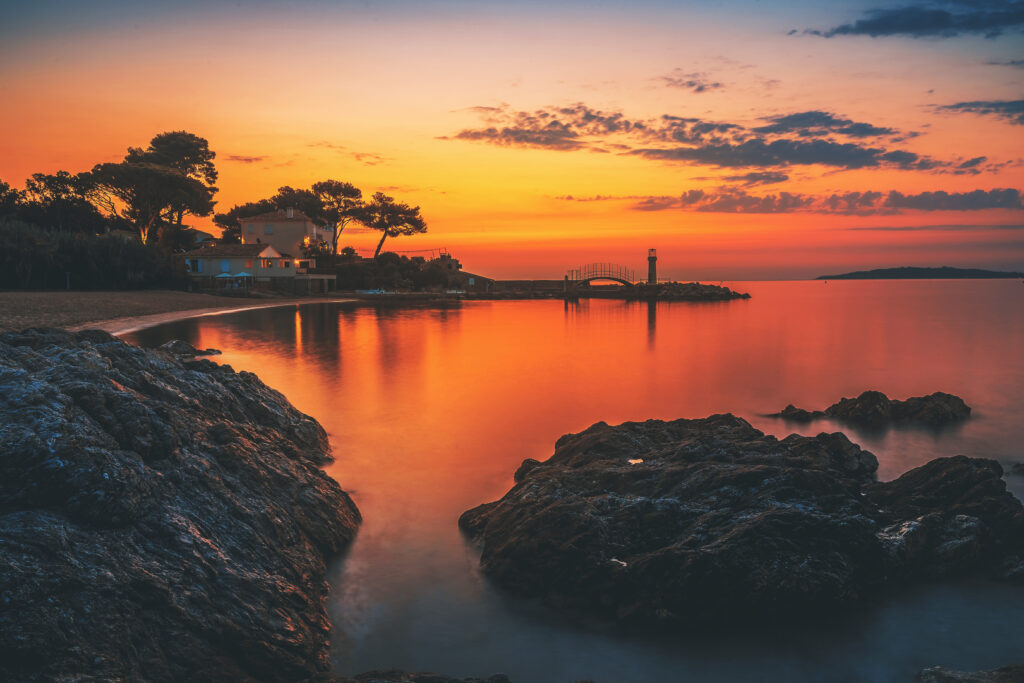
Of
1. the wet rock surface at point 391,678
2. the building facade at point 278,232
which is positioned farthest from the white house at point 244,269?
the wet rock surface at point 391,678

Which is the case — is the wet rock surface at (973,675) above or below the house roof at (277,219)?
below

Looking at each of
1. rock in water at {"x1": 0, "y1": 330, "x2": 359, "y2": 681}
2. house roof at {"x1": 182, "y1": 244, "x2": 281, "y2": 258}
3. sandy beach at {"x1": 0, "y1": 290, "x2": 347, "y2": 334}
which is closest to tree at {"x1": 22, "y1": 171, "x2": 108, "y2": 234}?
house roof at {"x1": 182, "y1": 244, "x2": 281, "y2": 258}

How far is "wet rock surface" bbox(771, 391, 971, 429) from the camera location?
44.2 ft

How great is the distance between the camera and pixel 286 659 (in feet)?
14.5

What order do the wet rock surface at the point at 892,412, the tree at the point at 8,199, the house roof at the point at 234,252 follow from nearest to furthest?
the wet rock surface at the point at 892,412
the tree at the point at 8,199
the house roof at the point at 234,252

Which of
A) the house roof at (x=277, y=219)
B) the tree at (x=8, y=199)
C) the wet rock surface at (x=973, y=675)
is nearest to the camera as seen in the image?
the wet rock surface at (x=973, y=675)

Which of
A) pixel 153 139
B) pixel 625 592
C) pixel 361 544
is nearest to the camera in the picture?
pixel 625 592

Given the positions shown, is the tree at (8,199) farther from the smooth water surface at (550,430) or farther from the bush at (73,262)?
the smooth water surface at (550,430)

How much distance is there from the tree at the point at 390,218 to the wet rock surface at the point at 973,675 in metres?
76.0

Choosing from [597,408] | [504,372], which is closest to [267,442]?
[597,408]

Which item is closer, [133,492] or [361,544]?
[133,492]

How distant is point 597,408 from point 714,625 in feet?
38.9

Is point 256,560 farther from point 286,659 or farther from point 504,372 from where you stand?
point 504,372

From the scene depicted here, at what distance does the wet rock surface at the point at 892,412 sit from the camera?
44.2ft
